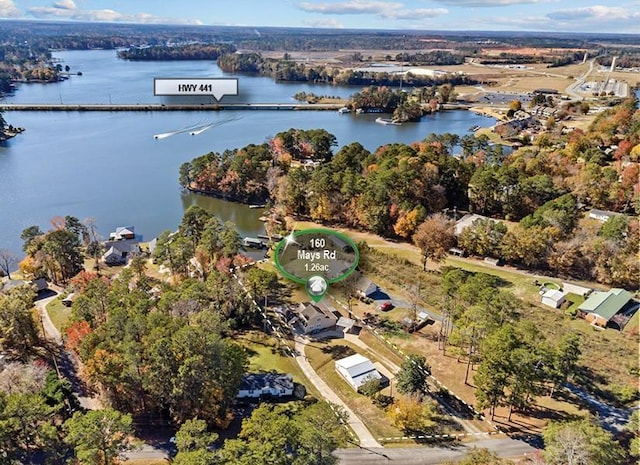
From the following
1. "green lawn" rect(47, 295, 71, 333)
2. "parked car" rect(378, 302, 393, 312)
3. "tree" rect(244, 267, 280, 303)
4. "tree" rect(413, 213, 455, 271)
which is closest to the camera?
"green lawn" rect(47, 295, 71, 333)

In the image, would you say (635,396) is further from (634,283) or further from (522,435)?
(634,283)

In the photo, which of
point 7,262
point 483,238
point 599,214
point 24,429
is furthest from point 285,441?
point 599,214

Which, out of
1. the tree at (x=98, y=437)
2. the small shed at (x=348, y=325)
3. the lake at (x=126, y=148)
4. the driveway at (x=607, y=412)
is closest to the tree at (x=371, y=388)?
the small shed at (x=348, y=325)

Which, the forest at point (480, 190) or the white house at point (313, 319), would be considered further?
the forest at point (480, 190)

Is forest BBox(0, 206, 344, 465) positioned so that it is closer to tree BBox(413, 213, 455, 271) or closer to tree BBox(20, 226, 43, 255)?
tree BBox(20, 226, 43, 255)

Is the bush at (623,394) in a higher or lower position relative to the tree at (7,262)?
higher

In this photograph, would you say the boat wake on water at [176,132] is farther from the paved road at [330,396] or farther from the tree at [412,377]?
the tree at [412,377]

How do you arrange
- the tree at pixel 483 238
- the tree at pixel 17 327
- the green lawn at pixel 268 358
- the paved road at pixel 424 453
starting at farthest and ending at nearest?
the tree at pixel 483 238 < the tree at pixel 17 327 < the green lawn at pixel 268 358 < the paved road at pixel 424 453

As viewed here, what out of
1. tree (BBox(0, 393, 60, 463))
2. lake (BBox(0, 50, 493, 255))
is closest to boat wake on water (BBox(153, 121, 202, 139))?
lake (BBox(0, 50, 493, 255))
